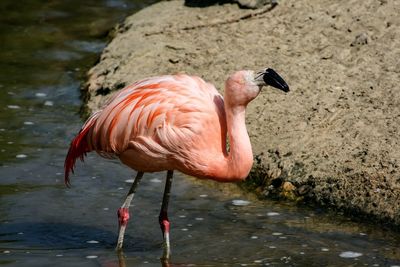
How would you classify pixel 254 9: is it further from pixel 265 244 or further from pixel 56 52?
pixel 265 244

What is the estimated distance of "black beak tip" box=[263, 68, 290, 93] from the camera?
18.0 feet

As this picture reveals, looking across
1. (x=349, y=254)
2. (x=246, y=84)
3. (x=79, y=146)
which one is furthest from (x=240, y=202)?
(x=246, y=84)

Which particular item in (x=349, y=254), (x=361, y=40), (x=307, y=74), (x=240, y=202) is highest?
(x=361, y=40)

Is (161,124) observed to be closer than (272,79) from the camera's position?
No

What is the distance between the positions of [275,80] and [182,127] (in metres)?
0.67

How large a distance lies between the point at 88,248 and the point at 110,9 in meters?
6.63

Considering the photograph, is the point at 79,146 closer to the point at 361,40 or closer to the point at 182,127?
the point at 182,127

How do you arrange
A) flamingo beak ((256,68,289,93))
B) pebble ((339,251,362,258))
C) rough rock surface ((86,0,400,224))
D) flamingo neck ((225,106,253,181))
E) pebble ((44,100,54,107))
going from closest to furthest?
flamingo beak ((256,68,289,93)) → flamingo neck ((225,106,253,181)) → pebble ((339,251,362,258)) → rough rock surface ((86,0,400,224)) → pebble ((44,100,54,107))

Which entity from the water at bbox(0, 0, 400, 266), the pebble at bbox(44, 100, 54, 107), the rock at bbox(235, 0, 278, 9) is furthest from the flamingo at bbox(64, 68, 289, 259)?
the rock at bbox(235, 0, 278, 9)

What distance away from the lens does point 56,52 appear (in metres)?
10.8

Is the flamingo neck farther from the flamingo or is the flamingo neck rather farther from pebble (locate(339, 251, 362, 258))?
pebble (locate(339, 251, 362, 258))

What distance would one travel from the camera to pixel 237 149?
18.5ft

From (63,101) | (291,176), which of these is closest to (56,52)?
(63,101)

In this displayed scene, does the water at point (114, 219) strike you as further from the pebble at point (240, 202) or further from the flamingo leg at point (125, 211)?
the flamingo leg at point (125, 211)
